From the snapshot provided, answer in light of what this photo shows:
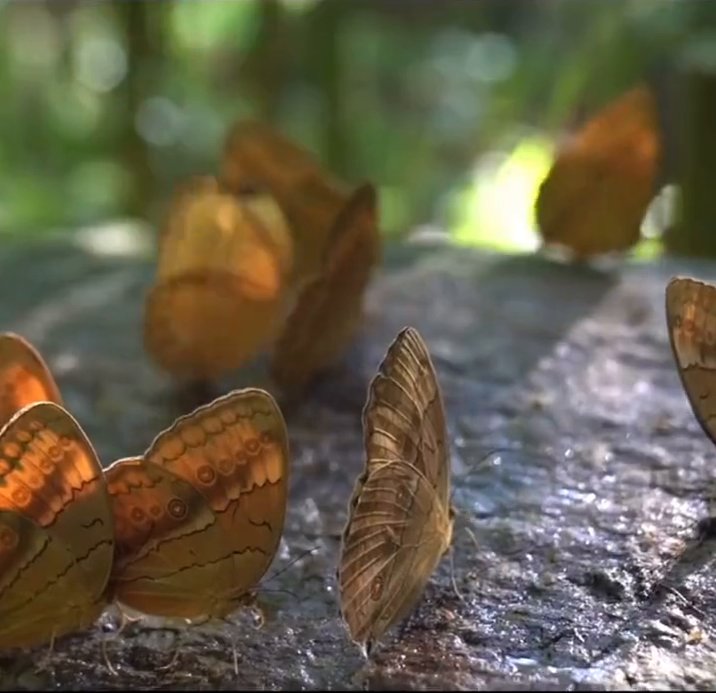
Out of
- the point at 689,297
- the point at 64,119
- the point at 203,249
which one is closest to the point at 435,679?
the point at 689,297

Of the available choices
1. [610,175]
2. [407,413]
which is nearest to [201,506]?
[407,413]

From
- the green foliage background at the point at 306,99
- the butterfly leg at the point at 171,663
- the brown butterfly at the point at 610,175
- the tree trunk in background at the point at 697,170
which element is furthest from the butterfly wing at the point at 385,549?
the green foliage background at the point at 306,99

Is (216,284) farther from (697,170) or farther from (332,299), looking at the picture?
(697,170)

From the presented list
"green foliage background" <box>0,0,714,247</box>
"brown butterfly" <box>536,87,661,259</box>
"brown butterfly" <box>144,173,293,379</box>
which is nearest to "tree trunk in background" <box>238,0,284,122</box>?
"green foliage background" <box>0,0,714,247</box>

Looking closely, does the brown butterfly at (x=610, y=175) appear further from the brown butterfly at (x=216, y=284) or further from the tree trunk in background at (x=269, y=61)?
the tree trunk in background at (x=269, y=61)

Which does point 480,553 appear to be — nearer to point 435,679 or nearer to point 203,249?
point 435,679

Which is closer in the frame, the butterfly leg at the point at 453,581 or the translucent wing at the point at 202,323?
the butterfly leg at the point at 453,581
